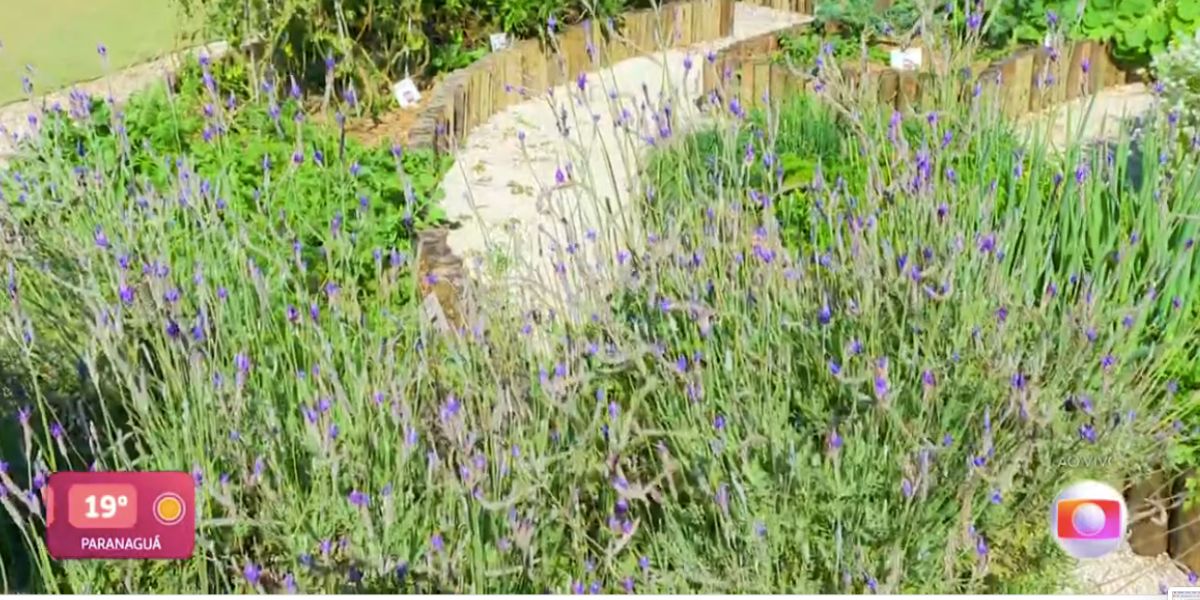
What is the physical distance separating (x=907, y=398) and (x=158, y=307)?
147 centimetres

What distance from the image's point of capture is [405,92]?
21.1ft

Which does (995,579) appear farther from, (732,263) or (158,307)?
(158,307)

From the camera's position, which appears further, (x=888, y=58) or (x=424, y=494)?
(x=888, y=58)

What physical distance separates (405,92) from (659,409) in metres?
3.97

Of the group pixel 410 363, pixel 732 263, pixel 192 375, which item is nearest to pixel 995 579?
pixel 732 263

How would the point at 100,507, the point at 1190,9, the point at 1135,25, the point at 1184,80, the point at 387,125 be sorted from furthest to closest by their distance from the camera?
the point at 1135,25, the point at 387,125, the point at 1190,9, the point at 1184,80, the point at 100,507

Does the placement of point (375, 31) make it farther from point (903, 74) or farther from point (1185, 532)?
point (1185, 532)

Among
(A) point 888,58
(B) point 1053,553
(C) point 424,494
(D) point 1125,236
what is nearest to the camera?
(C) point 424,494

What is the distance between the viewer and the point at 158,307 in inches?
103

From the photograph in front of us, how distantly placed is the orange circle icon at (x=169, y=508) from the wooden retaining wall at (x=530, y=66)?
10.6 feet

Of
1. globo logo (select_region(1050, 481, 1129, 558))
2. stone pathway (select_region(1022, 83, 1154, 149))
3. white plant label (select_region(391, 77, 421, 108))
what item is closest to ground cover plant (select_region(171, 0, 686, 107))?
white plant label (select_region(391, 77, 421, 108))

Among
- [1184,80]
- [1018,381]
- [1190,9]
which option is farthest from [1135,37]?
[1018,381]

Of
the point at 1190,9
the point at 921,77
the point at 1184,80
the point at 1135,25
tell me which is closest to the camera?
the point at 1184,80

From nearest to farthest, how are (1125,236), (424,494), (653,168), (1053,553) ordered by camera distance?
(424,494) < (1053,553) < (1125,236) < (653,168)
